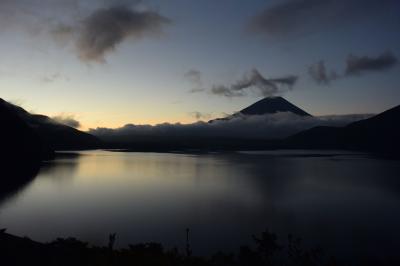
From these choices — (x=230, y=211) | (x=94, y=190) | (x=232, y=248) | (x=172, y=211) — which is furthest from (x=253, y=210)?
(x=94, y=190)

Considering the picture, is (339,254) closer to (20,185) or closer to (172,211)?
(172,211)

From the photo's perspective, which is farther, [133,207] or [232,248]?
[133,207]

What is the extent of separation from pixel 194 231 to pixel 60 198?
2061 inches

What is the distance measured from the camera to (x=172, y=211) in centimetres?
7488

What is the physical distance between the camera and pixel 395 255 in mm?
45781

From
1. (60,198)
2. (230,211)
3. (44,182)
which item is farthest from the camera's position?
(44,182)

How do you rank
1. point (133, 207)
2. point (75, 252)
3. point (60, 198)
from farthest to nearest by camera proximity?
point (60, 198)
point (133, 207)
point (75, 252)

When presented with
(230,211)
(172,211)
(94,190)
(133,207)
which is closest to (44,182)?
(94,190)

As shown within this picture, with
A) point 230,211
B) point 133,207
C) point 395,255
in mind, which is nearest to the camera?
point 395,255

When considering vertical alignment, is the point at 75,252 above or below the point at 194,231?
above

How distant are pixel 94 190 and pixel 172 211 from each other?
45.4 meters

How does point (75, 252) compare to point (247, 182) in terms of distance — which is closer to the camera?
point (75, 252)

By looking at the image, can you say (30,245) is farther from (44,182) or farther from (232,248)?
(44,182)

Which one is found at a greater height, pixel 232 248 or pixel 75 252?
pixel 75 252
